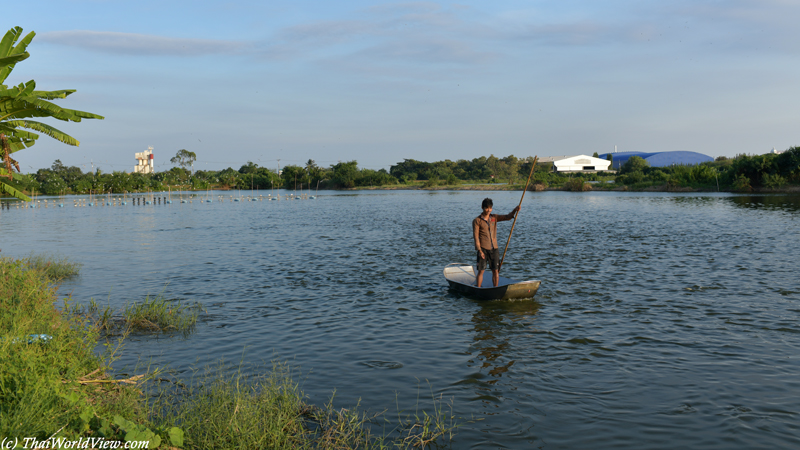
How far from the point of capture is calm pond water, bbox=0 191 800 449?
7.29 metres

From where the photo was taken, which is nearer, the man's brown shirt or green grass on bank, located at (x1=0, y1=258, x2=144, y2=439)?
green grass on bank, located at (x1=0, y1=258, x2=144, y2=439)

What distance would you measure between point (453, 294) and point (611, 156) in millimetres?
141655

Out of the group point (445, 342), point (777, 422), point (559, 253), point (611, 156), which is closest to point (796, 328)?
point (777, 422)

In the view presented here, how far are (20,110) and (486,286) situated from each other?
11541 mm

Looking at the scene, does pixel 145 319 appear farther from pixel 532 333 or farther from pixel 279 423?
pixel 532 333

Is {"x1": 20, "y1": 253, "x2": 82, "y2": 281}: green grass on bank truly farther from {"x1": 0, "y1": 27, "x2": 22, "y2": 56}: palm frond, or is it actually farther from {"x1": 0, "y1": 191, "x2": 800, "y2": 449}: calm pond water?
{"x1": 0, "y1": 27, "x2": 22, "y2": 56}: palm frond

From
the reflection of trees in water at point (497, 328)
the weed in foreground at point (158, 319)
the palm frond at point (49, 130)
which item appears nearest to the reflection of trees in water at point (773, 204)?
the reflection of trees in water at point (497, 328)

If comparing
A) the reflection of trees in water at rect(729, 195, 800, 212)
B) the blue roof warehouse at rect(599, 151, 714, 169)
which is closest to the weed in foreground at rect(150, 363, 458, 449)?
the reflection of trees in water at rect(729, 195, 800, 212)

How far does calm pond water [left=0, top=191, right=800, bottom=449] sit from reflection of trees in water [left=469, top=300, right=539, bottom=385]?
56 millimetres

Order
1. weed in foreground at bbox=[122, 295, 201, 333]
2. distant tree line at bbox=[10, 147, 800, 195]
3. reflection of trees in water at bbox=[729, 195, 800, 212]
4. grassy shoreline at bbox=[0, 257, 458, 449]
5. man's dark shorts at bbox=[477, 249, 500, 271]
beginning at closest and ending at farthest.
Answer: grassy shoreline at bbox=[0, 257, 458, 449] → weed in foreground at bbox=[122, 295, 201, 333] → man's dark shorts at bbox=[477, 249, 500, 271] → reflection of trees in water at bbox=[729, 195, 800, 212] → distant tree line at bbox=[10, 147, 800, 195]

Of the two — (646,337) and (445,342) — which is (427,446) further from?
(646,337)

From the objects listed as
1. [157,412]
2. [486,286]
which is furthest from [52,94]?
[486,286]

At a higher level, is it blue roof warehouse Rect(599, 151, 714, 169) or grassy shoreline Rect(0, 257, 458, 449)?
blue roof warehouse Rect(599, 151, 714, 169)

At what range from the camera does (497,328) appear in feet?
38.6
